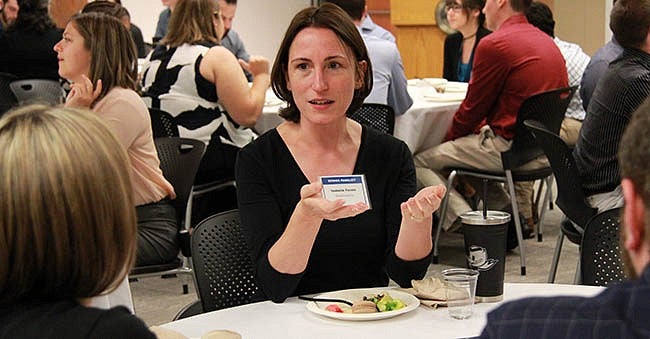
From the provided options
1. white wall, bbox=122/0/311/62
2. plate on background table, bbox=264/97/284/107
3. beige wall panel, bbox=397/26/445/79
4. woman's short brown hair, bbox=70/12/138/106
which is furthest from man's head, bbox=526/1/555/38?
white wall, bbox=122/0/311/62

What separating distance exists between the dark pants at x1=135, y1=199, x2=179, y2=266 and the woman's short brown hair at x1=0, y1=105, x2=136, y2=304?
7.86ft

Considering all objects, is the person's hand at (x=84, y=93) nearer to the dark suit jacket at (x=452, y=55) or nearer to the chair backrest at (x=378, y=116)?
the chair backrest at (x=378, y=116)

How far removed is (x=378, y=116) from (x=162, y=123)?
3.71ft

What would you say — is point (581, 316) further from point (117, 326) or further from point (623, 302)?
point (117, 326)

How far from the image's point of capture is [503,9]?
5586 mm

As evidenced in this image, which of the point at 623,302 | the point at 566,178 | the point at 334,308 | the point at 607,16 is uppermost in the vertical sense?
the point at 623,302

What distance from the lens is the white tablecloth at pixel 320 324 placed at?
2.01 m

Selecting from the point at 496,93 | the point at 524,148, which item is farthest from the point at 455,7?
the point at 524,148

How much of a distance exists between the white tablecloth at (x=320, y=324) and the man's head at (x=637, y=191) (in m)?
0.95

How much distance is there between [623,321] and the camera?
3.65ft

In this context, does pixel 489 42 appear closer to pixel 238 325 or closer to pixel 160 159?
pixel 160 159

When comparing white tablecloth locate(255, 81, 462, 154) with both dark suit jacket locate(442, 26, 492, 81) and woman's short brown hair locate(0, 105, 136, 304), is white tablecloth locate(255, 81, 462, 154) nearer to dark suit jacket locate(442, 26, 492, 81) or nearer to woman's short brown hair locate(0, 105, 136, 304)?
dark suit jacket locate(442, 26, 492, 81)

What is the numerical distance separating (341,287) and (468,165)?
9.37ft

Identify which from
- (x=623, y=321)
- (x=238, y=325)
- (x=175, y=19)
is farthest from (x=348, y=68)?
(x=175, y=19)
